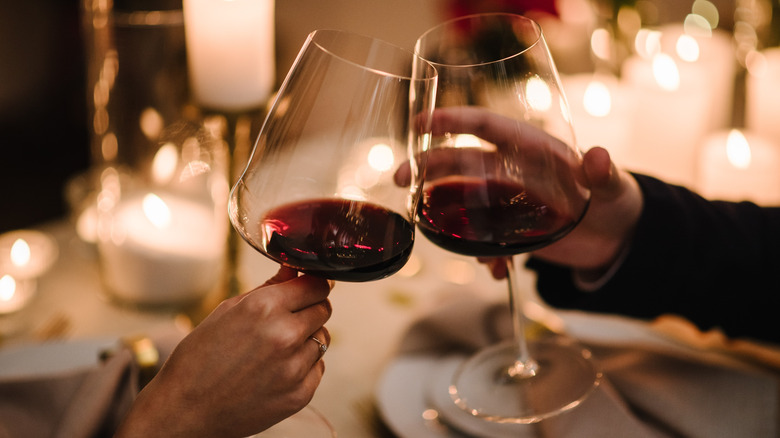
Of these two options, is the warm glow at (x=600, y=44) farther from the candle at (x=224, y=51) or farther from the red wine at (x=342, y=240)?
the red wine at (x=342, y=240)

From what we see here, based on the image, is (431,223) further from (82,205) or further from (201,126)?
(82,205)

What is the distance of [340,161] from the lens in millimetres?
648

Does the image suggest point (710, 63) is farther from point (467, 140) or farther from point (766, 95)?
point (467, 140)

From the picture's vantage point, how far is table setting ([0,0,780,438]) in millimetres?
642

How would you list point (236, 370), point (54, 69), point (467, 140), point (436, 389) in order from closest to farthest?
1. point (236, 370)
2. point (467, 140)
3. point (436, 389)
4. point (54, 69)

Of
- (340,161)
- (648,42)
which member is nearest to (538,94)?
(340,161)

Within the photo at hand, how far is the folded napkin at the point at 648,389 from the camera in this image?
0.73 metres

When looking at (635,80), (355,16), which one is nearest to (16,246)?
(635,80)

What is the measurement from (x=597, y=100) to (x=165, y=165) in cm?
77

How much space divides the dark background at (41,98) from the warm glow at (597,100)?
197cm

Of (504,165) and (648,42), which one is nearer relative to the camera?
(504,165)

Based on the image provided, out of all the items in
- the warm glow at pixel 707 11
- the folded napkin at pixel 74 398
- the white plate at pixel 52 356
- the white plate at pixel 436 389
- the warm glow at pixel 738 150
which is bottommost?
the white plate at pixel 52 356

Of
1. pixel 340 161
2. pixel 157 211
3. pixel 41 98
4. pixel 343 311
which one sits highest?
pixel 340 161

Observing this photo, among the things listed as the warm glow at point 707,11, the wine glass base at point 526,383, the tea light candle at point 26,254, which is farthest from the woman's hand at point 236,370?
the warm glow at point 707,11
